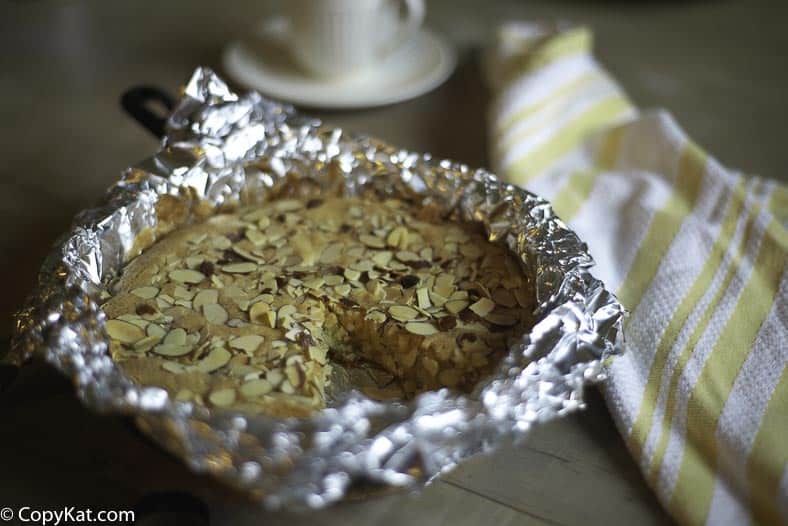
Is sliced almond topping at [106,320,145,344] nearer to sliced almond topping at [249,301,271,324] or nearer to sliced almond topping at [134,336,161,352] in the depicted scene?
sliced almond topping at [134,336,161,352]

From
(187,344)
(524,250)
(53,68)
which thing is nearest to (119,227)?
(187,344)

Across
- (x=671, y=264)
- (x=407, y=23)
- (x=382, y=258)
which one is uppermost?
(x=407, y=23)

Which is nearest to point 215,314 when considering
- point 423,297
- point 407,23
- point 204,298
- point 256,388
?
point 204,298

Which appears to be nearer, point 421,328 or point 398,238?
point 421,328

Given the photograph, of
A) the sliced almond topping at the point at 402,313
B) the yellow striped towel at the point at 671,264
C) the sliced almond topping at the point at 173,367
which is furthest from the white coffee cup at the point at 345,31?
the sliced almond topping at the point at 173,367

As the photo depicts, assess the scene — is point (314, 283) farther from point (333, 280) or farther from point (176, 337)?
point (176, 337)

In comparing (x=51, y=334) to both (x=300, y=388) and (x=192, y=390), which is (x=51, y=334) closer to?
(x=192, y=390)

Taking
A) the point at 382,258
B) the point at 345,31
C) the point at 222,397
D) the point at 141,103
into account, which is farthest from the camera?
the point at 345,31
